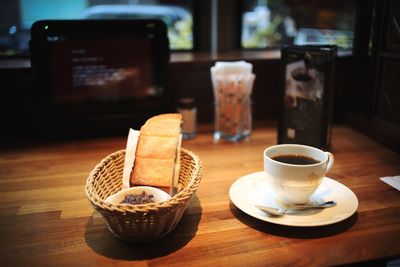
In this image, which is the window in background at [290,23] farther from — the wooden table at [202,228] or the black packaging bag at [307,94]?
the wooden table at [202,228]

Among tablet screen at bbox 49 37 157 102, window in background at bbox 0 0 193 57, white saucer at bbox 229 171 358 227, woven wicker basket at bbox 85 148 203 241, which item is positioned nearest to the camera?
woven wicker basket at bbox 85 148 203 241

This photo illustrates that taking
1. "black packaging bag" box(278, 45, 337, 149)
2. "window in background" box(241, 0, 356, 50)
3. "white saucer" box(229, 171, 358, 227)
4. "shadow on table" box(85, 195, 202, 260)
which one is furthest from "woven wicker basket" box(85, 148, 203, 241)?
"window in background" box(241, 0, 356, 50)

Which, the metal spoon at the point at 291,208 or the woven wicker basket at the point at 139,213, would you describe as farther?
the metal spoon at the point at 291,208

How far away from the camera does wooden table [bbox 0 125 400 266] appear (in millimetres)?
751

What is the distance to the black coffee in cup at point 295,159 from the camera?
0.88 m

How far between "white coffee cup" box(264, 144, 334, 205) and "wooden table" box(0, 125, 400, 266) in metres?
0.06

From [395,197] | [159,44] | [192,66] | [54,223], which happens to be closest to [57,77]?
[159,44]

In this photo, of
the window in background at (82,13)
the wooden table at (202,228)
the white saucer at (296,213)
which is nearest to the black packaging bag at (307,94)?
the wooden table at (202,228)

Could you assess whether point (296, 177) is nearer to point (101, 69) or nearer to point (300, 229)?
point (300, 229)

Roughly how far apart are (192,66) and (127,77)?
0.85 ft

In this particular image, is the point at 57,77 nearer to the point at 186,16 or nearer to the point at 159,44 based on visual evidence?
the point at 159,44

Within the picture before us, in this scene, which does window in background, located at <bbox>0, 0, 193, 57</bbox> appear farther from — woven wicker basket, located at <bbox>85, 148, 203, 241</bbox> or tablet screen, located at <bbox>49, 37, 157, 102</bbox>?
woven wicker basket, located at <bbox>85, 148, 203, 241</bbox>

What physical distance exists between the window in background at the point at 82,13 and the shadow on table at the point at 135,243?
0.90m

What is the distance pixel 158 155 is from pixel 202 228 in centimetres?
18
